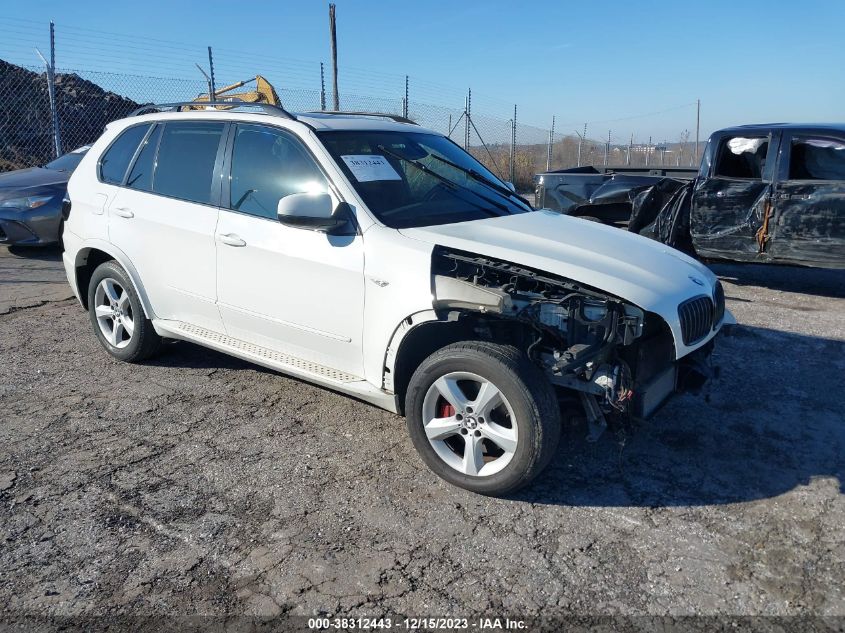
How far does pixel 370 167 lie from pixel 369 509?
77.7 inches

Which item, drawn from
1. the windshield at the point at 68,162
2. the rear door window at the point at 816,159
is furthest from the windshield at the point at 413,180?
the windshield at the point at 68,162

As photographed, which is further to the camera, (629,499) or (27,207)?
(27,207)

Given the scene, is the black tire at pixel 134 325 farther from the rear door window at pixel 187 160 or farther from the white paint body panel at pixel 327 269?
the rear door window at pixel 187 160

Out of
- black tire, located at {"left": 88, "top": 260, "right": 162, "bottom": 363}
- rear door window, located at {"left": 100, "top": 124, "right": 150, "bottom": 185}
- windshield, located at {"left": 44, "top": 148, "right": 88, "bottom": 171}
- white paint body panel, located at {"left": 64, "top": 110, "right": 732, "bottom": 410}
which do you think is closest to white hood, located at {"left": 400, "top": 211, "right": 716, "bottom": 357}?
white paint body panel, located at {"left": 64, "top": 110, "right": 732, "bottom": 410}

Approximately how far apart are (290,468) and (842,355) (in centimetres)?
451

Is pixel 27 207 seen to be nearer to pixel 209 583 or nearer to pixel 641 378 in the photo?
pixel 209 583

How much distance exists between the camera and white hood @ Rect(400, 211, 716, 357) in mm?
3262

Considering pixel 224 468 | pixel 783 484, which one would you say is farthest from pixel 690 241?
pixel 224 468

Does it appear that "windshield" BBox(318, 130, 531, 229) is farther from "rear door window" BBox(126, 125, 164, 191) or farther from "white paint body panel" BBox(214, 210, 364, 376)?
"rear door window" BBox(126, 125, 164, 191)

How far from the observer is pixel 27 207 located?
8883 millimetres

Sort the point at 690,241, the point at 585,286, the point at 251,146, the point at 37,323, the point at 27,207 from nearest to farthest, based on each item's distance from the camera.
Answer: the point at 585,286, the point at 251,146, the point at 37,323, the point at 690,241, the point at 27,207

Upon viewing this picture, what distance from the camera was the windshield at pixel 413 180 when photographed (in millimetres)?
3936

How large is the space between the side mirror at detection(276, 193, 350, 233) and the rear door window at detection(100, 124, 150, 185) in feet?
6.61

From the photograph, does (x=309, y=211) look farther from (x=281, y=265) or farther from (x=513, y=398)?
(x=513, y=398)
